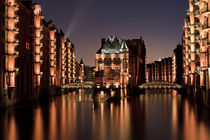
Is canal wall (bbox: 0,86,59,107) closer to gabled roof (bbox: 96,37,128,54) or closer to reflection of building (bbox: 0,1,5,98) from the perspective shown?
reflection of building (bbox: 0,1,5,98)

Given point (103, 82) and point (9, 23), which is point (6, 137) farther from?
point (103, 82)

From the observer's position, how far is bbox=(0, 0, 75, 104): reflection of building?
51.3 meters

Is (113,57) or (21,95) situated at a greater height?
(113,57)

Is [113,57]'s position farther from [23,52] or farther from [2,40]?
[2,40]

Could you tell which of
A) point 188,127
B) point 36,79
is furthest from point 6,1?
point 188,127

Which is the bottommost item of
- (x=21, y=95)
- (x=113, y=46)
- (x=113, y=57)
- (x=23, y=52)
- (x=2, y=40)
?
(x=21, y=95)

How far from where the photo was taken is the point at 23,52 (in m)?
64.8

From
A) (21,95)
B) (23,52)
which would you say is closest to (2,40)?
(23,52)

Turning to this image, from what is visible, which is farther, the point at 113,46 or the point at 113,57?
the point at 113,46

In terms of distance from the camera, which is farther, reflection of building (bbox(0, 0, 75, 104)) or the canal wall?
reflection of building (bbox(0, 0, 75, 104))

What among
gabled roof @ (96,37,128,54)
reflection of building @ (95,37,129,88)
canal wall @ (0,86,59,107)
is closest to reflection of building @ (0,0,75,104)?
canal wall @ (0,86,59,107)

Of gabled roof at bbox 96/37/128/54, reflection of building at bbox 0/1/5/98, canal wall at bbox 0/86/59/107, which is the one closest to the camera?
reflection of building at bbox 0/1/5/98

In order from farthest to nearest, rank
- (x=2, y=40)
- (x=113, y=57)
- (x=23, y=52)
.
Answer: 1. (x=113, y=57)
2. (x=23, y=52)
3. (x=2, y=40)

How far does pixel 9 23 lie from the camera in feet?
172
